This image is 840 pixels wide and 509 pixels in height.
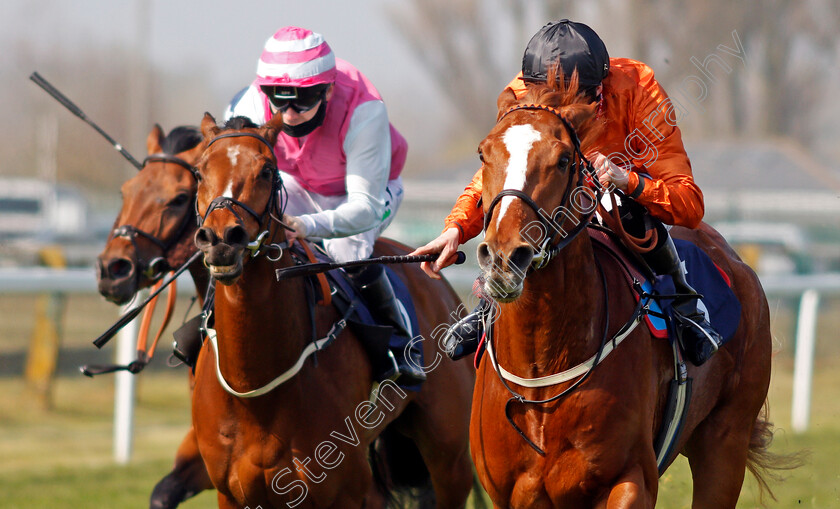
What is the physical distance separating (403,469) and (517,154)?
92.8 inches

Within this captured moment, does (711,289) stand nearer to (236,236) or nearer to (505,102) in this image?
(505,102)

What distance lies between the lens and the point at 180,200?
4223 millimetres

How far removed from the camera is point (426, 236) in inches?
608

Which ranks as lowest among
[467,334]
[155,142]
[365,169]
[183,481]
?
[183,481]

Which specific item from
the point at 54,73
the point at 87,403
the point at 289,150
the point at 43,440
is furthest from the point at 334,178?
the point at 54,73

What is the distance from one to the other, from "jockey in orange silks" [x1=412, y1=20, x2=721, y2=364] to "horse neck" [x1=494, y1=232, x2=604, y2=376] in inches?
10.6

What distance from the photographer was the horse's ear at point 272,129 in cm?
359

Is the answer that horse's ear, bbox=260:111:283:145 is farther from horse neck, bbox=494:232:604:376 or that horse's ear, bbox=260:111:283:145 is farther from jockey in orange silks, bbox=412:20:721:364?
horse neck, bbox=494:232:604:376

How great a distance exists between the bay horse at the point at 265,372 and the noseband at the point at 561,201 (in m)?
0.92

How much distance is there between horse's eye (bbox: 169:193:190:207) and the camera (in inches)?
165

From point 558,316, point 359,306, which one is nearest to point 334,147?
point 359,306

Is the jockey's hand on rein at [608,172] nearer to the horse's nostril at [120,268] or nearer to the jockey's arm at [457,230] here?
the jockey's arm at [457,230]

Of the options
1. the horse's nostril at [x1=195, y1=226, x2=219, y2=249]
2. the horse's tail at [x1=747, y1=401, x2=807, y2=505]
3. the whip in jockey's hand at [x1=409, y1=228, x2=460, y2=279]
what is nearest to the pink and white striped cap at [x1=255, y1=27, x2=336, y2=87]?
the horse's nostril at [x1=195, y1=226, x2=219, y2=249]

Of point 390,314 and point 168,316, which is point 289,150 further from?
point 168,316
